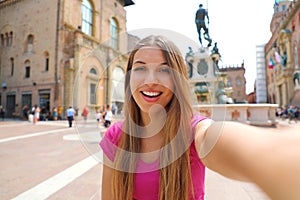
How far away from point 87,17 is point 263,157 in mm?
19687

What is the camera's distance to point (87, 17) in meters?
17.6

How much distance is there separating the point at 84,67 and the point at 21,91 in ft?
65.9

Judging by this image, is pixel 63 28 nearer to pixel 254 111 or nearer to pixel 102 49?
pixel 254 111

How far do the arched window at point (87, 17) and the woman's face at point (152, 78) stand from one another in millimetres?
18376

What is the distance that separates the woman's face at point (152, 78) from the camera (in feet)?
2.48

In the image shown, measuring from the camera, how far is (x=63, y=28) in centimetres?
1622

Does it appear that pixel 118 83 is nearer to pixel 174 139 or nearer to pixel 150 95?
pixel 150 95

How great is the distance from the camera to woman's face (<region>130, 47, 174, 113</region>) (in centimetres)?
76

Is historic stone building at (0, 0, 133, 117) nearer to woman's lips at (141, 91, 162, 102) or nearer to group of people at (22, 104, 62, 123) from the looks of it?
group of people at (22, 104, 62, 123)

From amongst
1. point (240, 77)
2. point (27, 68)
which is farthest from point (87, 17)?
point (240, 77)

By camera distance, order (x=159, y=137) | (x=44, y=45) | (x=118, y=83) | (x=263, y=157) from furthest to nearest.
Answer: (x=44, y=45) → (x=118, y=83) → (x=159, y=137) → (x=263, y=157)

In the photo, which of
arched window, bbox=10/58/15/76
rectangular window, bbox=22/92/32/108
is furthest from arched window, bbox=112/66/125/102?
→ arched window, bbox=10/58/15/76

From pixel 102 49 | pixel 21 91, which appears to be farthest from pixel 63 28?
pixel 102 49

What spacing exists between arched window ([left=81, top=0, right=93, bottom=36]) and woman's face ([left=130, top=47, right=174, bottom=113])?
18376 millimetres
